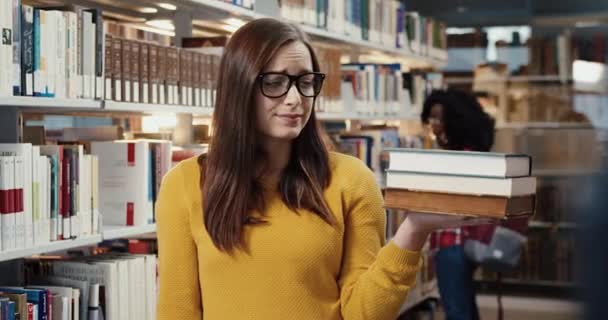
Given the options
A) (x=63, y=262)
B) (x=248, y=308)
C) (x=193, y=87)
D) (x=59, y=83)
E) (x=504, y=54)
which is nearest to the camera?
(x=248, y=308)

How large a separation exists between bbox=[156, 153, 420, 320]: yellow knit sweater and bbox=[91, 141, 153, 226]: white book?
1186 millimetres

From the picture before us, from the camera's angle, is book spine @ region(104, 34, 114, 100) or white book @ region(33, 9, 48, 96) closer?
white book @ region(33, 9, 48, 96)

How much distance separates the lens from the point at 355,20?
16.8 feet

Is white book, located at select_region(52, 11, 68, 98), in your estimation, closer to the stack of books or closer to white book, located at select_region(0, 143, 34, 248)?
white book, located at select_region(0, 143, 34, 248)

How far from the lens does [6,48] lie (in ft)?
7.60

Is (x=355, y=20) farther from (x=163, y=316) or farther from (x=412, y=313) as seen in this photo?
(x=163, y=316)

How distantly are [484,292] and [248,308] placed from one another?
21.7 ft

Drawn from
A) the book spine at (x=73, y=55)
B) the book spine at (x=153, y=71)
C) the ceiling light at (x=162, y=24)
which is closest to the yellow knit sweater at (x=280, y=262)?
the book spine at (x=73, y=55)

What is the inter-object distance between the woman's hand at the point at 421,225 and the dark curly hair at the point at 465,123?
10.8ft

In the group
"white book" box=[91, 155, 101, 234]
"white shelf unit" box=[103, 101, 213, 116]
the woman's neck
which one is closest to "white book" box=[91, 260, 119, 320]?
"white book" box=[91, 155, 101, 234]

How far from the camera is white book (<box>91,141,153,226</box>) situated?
2982mm

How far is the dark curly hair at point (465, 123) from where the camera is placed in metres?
4.80

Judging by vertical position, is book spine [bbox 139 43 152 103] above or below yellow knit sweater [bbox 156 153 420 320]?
above

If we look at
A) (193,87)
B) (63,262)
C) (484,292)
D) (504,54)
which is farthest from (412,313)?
(63,262)
